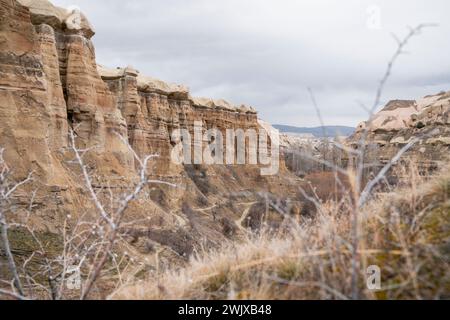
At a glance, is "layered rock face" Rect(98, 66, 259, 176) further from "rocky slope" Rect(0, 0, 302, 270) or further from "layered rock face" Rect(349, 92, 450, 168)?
"layered rock face" Rect(349, 92, 450, 168)

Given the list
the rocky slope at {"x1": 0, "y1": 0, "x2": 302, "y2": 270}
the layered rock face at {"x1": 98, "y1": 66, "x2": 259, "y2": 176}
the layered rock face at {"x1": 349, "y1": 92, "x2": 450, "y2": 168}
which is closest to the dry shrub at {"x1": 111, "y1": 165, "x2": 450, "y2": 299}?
the rocky slope at {"x1": 0, "y1": 0, "x2": 302, "y2": 270}

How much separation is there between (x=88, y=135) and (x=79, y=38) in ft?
16.5

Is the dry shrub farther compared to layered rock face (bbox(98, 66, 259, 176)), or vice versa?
layered rock face (bbox(98, 66, 259, 176))

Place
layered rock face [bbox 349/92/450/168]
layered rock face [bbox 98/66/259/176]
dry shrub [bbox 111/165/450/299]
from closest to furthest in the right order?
dry shrub [bbox 111/165/450/299], layered rock face [bbox 98/66/259/176], layered rock face [bbox 349/92/450/168]

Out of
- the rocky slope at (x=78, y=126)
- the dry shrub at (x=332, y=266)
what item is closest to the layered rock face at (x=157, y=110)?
the rocky slope at (x=78, y=126)

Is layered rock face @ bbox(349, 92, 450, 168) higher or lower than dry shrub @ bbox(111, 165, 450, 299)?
higher

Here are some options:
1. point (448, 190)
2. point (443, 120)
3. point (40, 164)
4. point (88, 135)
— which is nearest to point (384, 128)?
point (443, 120)

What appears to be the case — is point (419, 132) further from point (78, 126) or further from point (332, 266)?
point (332, 266)

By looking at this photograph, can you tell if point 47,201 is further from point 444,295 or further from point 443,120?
point 443,120

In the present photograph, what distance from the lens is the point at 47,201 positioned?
20.0 metres

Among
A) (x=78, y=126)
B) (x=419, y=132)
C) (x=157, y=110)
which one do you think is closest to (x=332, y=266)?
(x=78, y=126)

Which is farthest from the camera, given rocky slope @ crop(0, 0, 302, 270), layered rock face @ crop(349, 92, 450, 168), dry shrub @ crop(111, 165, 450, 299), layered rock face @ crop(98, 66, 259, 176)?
layered rock face @ crop(349, 92, 450, 168)

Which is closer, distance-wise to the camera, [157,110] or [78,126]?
[78,126]

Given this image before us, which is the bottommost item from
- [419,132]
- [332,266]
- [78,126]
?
[332,266]
